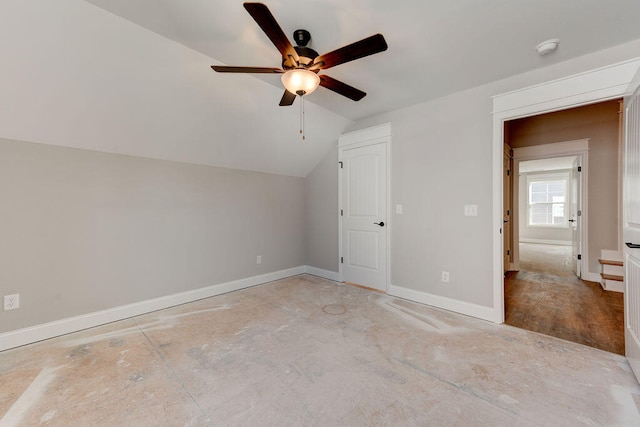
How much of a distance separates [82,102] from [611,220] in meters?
6.92

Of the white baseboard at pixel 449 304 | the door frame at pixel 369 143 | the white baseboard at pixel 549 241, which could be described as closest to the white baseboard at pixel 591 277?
the white baseboard at pixel 449 304

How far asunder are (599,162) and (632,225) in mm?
3278

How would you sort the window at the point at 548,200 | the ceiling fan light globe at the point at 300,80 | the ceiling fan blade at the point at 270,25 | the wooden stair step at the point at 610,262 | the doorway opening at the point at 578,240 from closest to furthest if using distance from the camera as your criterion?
the ceiling fan blade at the point at 270,25
the ceiling fan light globe at the point at 300,80
the doorway opening at the point at 578,240
the wooden stair step at the point at 610,262
the window at the point at 548,200

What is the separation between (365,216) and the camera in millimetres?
3883

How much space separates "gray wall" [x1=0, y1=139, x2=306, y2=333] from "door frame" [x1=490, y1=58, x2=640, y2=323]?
10.3 feet

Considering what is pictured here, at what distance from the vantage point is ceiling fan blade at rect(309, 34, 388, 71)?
154 centimetres

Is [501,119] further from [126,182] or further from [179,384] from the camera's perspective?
[126,182]

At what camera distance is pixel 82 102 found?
7.63 feet

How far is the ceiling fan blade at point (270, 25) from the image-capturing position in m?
1.33

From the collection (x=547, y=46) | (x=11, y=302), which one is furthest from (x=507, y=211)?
(x=11, y=302)

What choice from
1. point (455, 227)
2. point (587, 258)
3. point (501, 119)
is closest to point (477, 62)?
point (501, 119)

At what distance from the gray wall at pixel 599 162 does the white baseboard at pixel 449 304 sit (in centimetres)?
293

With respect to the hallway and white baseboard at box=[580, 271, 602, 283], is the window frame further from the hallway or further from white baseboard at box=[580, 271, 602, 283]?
white baseboard at box=[580, 271, 602, 283]

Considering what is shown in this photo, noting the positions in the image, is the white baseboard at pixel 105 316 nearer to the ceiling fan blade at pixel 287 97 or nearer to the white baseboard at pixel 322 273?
the white baseboard at pixel 322 273
